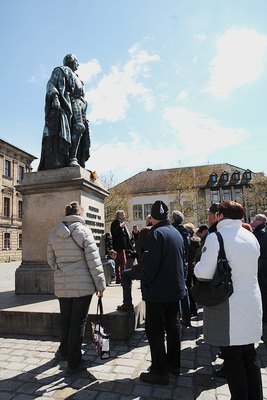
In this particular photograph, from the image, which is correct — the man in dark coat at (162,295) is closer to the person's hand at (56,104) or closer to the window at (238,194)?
the person's hand at (56,104)

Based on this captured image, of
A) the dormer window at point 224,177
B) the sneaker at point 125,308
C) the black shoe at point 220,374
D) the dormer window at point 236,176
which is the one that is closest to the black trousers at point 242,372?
the black shoe at point 220,374

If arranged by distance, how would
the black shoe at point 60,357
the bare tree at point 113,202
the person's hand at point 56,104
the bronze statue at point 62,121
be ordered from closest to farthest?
the black shoe at point 60,357
the person's hand at point 56,104
the bronze statue at point 62,121
the bare tree at point 113,202

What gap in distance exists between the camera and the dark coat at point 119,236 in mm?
7789

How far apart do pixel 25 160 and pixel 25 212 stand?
46.1 metres

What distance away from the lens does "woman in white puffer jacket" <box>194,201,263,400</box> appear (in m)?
2.61

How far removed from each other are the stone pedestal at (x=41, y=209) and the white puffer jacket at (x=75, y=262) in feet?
8.42

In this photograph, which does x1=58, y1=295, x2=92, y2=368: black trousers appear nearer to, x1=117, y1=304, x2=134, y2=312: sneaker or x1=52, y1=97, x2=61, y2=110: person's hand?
x1=117, y1=304, x2=134, y2=312: sneaker

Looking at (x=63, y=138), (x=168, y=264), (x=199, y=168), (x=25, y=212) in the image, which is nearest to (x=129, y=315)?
(x=168, y=264)

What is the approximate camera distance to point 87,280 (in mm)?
3777

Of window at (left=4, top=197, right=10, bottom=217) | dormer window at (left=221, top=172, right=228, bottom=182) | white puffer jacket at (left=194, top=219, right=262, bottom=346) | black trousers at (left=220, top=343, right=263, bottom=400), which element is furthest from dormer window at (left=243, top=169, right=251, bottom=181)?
A: black trousers at (left=220, top=343, right=263, bottom=400)

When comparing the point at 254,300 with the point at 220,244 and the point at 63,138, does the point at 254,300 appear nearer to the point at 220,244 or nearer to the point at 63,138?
the point at 220,244

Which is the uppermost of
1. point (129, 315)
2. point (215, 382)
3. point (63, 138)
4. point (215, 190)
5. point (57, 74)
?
point (215, 190)

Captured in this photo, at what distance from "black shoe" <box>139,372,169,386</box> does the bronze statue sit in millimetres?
4498

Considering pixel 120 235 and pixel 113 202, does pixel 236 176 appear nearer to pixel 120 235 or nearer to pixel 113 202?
pixel 113 202
